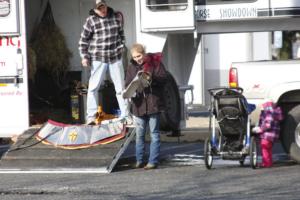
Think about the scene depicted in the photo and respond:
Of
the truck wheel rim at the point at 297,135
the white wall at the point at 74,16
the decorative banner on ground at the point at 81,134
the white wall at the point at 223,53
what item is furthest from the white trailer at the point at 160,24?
the white wall at the point at 223,53

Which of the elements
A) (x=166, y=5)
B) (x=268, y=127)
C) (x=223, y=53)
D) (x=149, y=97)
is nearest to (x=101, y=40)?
(x=166, y=5)

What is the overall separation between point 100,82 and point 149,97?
3.63ft

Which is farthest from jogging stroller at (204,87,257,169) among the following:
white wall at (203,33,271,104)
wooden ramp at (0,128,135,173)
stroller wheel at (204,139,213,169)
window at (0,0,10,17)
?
white wall at (203,33,271,104)

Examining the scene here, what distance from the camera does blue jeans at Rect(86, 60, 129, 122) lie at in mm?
10727

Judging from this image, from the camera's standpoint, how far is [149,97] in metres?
9.98

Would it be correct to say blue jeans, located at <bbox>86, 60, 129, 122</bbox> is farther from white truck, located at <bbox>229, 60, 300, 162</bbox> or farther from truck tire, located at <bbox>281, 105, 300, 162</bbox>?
truck tire, located at <bbox>281, 105, 300, 162</bbox>

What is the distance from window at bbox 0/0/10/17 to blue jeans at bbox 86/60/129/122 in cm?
134

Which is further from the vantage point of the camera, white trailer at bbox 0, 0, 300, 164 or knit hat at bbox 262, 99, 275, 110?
white trailer at bbox 0, 0, 300, 164

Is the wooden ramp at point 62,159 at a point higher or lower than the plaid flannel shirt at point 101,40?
lower

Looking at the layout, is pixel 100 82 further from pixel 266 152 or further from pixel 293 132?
pixel 293 132

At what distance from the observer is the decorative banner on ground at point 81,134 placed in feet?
33.5

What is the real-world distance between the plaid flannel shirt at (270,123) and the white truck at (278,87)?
0.22 metres

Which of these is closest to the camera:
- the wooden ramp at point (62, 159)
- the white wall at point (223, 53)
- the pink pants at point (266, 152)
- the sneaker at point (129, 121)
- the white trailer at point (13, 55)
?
the wooden ramp at point (62, 159)

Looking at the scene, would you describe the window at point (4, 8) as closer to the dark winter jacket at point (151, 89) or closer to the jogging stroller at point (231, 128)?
the dark winter jacket at point (151, 89)
